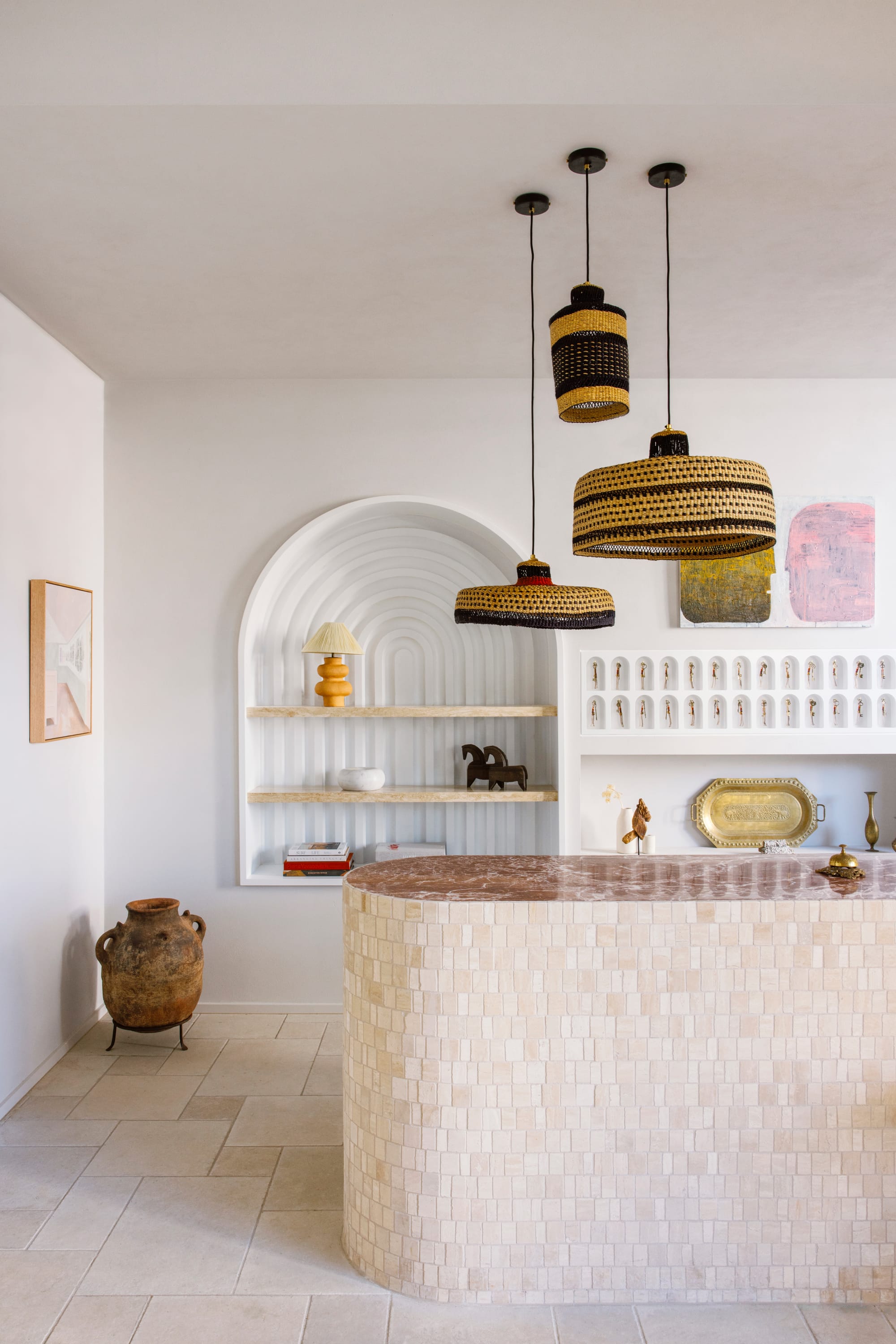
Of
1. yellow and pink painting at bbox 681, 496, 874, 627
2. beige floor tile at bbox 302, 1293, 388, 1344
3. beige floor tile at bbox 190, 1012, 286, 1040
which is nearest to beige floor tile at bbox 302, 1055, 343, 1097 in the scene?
beige floor tile at bbox 190, 1012, 286, 1040

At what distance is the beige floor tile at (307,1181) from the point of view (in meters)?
2.90

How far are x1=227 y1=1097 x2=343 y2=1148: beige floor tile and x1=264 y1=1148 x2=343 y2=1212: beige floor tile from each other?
6cm

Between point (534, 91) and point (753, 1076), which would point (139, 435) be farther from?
point (753, 1076)

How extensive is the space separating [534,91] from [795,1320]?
10.1 feet

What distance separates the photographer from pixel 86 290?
11.5 ft

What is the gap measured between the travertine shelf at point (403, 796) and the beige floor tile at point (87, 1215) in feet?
5.75

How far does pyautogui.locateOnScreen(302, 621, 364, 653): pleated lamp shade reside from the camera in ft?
14.5

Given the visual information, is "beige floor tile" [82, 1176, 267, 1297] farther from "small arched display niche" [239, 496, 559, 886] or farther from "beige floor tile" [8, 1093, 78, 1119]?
"small arched display niche" [239, 496, 559, 886]

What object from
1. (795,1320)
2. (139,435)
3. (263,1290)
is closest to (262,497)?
(139,435)

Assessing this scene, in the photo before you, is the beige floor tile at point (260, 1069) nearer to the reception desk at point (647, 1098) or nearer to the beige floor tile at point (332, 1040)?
the beige floor tile at point (332, 1040)

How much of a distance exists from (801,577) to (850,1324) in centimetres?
318

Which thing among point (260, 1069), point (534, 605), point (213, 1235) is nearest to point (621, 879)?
point (534, 605)

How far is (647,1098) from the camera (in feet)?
7.93

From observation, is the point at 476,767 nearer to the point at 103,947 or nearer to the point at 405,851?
the point at 405,851
